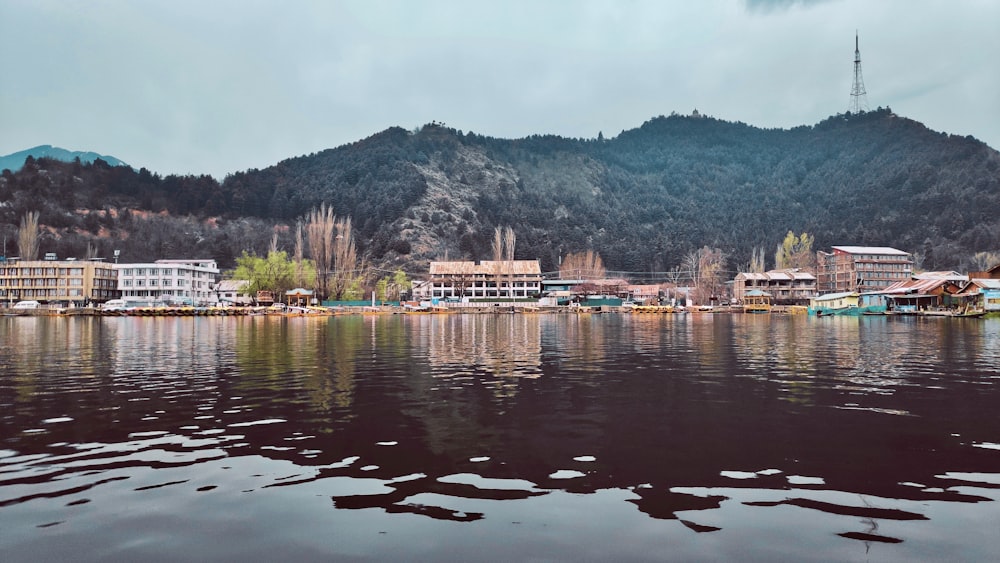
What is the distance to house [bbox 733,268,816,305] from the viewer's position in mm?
127188

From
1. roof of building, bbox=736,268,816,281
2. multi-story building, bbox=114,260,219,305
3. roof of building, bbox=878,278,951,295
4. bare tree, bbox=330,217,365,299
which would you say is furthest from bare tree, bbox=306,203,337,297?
roof of building, bbox=878,278,951,295

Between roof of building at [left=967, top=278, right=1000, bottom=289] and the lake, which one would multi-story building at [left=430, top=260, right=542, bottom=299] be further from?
the lake

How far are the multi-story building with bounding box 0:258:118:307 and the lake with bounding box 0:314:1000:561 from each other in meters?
118

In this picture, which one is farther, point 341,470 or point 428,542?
point 341,470

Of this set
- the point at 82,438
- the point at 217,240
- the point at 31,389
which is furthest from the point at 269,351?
the point at 217,240

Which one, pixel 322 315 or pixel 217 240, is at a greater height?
pixel 217 240

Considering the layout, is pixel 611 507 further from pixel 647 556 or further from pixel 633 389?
pixel 633 389

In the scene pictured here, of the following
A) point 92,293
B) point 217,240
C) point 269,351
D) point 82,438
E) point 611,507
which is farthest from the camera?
point 217,240

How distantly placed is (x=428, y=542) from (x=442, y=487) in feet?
5.90

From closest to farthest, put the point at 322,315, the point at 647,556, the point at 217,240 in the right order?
the point at 647,556, the point at 322,315, the point at 217,240

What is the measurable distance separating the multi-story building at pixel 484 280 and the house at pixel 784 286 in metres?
47.1

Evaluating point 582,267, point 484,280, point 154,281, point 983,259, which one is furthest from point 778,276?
point 154,281

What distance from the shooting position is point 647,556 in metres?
5.52

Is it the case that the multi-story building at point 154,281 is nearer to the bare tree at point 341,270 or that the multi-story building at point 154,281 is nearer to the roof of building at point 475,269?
the bare tree at point 341,270
